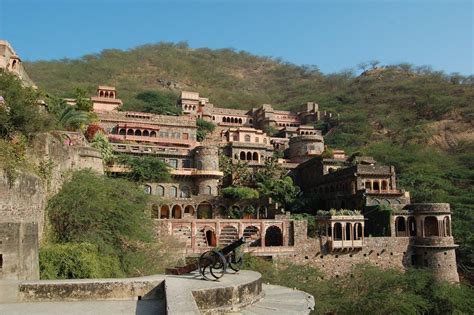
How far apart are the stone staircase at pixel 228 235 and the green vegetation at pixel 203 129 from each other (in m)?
21.5

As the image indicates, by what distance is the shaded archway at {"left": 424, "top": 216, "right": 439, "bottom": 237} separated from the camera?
33719 mm

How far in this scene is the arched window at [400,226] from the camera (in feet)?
113

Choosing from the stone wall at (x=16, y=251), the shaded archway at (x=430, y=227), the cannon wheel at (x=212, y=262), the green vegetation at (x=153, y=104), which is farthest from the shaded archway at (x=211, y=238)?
the green vegetation at (x=153, y=104)

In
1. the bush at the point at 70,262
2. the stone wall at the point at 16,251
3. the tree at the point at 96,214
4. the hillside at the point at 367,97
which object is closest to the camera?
the stone wall at the point at 16,251

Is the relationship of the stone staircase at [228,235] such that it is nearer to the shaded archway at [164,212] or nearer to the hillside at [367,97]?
the shaded archway at [164,212]

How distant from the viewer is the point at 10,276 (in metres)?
11.7

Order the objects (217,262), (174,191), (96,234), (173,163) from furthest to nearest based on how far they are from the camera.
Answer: (173,163) → (174,191) → (96,234) → (217,262)

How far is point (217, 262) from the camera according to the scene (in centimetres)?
1001

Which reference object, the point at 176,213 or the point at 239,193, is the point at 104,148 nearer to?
the point at 176,213

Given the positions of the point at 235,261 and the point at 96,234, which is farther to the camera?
the point at 96,234

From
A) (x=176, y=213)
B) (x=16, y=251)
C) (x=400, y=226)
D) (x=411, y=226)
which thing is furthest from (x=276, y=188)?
(x=16, y=251)

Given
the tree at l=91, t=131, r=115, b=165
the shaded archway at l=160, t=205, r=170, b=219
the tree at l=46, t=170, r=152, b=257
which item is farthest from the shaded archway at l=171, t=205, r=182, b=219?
the tree at l=46, t=170, r=152, b=257

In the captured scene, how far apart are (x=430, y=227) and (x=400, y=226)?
225cm

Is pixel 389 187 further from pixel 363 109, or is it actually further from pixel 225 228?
pixel 363 109
